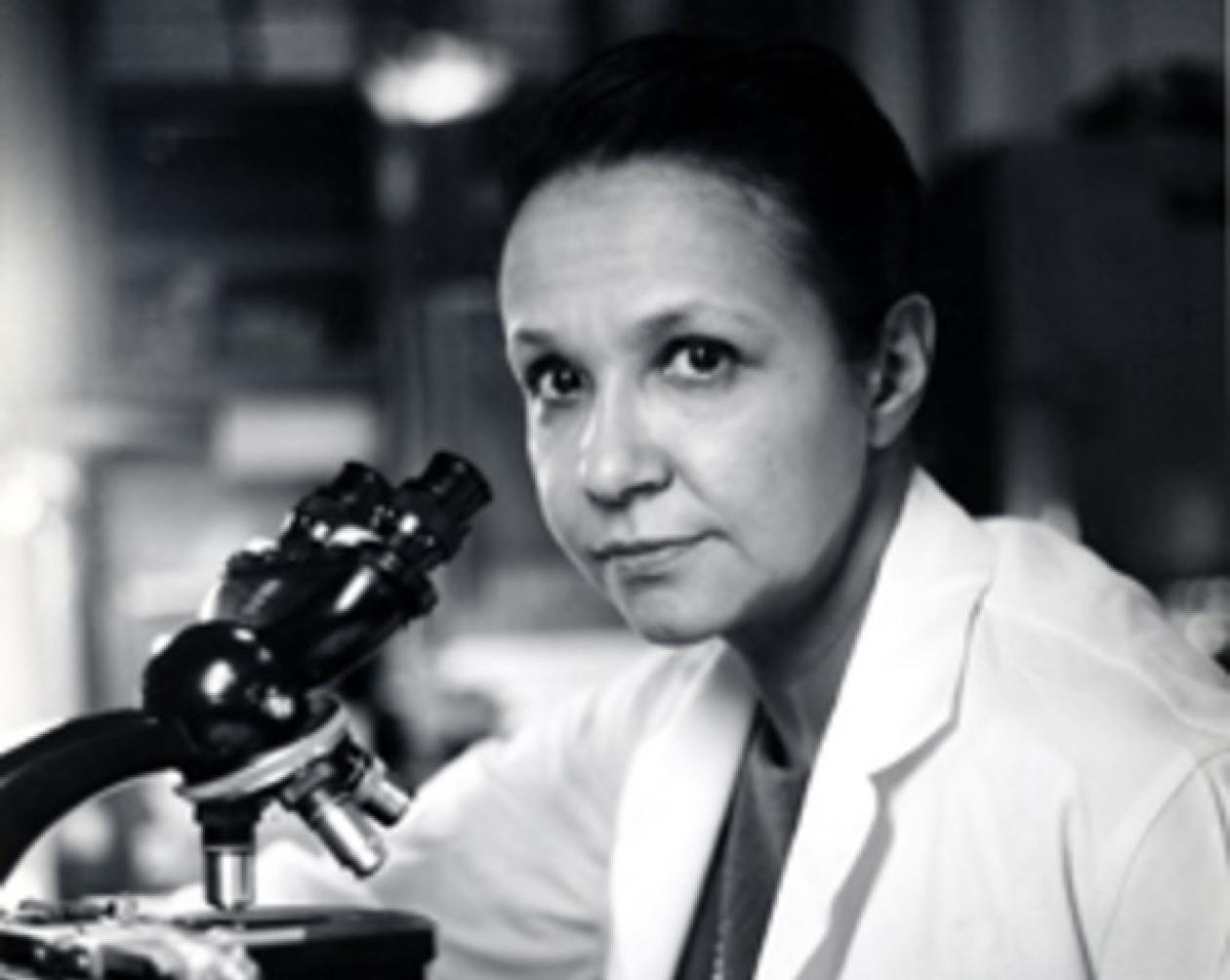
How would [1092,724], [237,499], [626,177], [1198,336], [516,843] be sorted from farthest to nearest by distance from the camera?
[237,499], [1198,336], [516,843], [626,177], [1092,724]

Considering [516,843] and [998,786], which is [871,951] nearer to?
[998,786]

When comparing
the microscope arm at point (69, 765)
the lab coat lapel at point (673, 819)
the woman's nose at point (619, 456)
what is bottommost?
the lab coat lapel at point (673, 819)

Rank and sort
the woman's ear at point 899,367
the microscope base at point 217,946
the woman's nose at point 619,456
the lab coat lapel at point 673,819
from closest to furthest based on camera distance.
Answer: the microscope base at point 217,946 < the woman's nose at point 619,456 < the woman's ear at point 899,367 < the lab coat lapel at point 673,819

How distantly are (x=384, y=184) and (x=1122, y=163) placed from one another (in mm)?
2081

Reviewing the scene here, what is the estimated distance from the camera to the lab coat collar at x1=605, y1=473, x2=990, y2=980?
1.31m

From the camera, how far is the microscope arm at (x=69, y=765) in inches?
41.9

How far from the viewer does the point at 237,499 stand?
4664mm

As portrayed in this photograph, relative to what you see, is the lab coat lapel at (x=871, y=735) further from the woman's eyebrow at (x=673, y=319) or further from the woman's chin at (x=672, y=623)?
the woman's eyebrow at (x=673, y=319)

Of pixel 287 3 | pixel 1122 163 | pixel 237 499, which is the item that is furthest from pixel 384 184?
pixel 1122 163

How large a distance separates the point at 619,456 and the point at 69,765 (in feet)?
1.37

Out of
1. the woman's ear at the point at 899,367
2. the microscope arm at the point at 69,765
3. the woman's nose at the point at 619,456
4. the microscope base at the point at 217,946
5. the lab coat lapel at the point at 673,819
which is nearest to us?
the microscope base at the point at 217,946

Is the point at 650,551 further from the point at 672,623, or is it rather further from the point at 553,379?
the point at 553,379

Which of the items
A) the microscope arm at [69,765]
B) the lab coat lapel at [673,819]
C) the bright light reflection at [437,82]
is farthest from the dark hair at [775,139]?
the bright light reflection at [437,82]

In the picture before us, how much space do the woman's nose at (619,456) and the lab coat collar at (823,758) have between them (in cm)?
22
